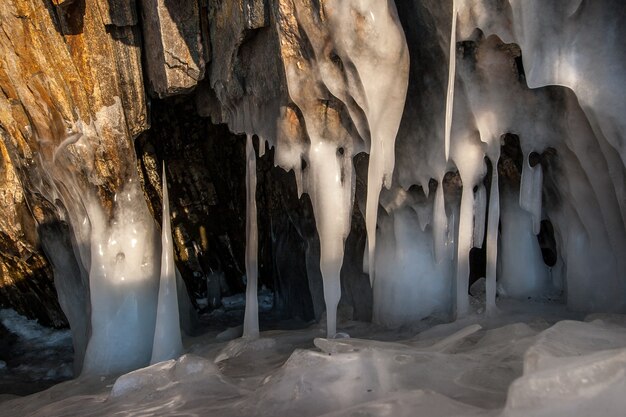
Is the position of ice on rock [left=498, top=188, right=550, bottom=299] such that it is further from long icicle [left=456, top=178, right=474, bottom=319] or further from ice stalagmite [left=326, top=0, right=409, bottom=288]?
ice stalagmite [left=326, top=0, right=409, bottom=288]

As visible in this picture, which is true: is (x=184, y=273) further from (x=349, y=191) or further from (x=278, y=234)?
(x=349, y=191)

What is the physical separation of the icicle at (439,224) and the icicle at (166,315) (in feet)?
7.06

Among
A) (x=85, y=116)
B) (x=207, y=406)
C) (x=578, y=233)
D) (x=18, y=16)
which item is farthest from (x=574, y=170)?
(x=18, y=16)

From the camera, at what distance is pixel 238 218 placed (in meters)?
7.64

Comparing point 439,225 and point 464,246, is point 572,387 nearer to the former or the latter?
point 464,246

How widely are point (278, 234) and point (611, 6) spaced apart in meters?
4.60

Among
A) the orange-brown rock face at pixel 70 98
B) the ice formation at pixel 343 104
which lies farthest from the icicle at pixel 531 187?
the orange-brown rock face at pixel 70 98

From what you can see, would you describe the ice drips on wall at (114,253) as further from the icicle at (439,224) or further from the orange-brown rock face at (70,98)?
the icicle at (439,224)

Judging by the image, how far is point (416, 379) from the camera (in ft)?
9.45

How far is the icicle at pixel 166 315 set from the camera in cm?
511

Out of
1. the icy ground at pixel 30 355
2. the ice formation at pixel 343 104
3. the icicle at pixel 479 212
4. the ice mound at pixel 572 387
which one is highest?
the ice formation at pixel 343 104

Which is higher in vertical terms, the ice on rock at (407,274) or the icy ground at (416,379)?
the ice on rock at (407,274)

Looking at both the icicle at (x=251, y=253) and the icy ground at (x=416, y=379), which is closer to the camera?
the icy ground at (x=416, y=379)

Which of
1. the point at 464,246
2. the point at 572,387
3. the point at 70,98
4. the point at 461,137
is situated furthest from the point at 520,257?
the point at 70,98
